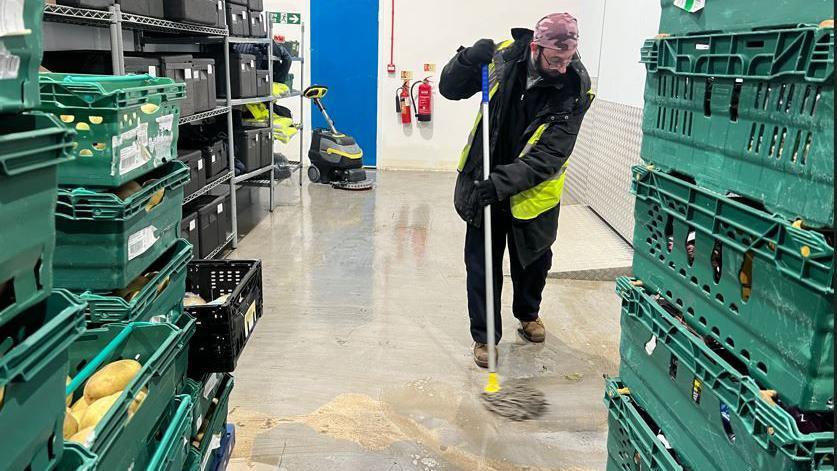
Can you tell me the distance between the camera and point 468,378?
320 cm

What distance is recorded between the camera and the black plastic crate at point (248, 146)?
222 inches

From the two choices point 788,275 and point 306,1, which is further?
point 306,1

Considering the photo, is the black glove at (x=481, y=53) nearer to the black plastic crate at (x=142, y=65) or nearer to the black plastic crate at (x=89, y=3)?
the black plastic crate at (x=142, y=65)

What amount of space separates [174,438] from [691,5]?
65.9 inches

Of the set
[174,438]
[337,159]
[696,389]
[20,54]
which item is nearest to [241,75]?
[337,159]

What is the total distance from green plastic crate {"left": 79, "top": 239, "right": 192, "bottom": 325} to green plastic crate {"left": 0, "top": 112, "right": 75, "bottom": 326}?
2.11ft

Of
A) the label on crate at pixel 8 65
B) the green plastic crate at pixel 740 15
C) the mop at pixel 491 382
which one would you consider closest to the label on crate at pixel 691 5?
the green plastic crate at pixel 740 15

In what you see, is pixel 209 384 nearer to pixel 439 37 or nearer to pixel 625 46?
pixel 625 46

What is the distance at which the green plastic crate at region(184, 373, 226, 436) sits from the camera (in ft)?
6.35

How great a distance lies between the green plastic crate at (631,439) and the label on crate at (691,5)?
1.07 m

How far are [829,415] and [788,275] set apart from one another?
282 mm

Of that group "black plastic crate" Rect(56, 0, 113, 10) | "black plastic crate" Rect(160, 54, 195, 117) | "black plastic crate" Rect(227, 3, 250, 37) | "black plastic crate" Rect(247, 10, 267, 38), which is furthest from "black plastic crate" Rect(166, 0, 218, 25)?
"black plastic crate" Rect(247, 10, 267, 38)

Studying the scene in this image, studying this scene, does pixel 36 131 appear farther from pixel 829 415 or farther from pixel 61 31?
pixel 61 31

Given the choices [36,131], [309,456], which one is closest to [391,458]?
[309,456]
